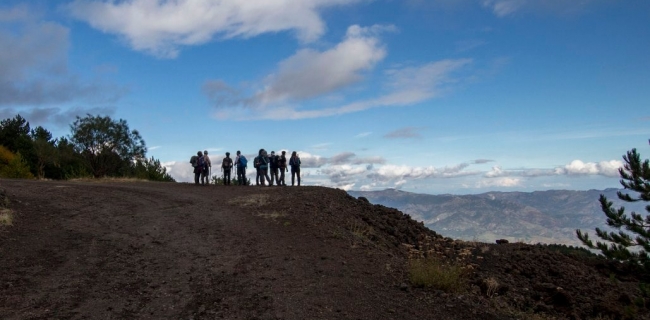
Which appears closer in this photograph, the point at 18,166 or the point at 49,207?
the point at 49,207

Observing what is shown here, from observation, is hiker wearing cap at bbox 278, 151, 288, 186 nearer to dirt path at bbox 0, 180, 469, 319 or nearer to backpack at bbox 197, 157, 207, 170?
backpack at bbox 197, 157, 207, 170

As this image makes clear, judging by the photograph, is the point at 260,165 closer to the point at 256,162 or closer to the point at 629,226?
the point at 256,162

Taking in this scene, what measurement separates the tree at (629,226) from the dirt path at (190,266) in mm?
4417

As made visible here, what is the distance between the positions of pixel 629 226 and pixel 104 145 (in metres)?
34.8

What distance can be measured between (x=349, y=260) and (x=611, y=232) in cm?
567

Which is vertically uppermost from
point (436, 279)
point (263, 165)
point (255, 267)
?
point (263, 165)

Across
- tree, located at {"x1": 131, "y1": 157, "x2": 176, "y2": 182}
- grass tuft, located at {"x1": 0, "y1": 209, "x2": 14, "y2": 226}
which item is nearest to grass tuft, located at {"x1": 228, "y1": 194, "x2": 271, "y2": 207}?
grass tuft, located at {"x1": 0, "y1": 209, "x2": 14, "y2": 226}

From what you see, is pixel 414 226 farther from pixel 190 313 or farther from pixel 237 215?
pixel 190 313

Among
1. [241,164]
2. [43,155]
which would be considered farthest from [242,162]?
[43,155]

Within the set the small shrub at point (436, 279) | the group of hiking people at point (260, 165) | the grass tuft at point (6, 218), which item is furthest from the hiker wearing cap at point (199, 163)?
the small shrub at point (436, 279)

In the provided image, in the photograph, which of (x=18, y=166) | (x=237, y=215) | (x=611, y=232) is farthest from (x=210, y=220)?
(x=18, y=166)

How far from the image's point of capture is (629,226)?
10.5 m

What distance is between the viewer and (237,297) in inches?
289

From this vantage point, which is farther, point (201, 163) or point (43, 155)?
point (43, 155)
